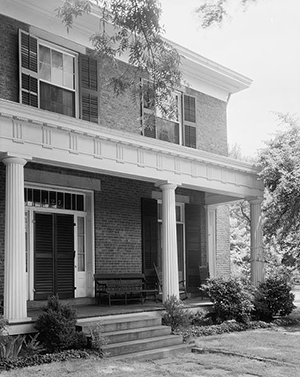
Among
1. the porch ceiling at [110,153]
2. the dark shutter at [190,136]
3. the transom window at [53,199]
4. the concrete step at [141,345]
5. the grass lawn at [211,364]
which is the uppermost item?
the dark shutter at [190,136]

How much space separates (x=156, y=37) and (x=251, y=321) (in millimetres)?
7884

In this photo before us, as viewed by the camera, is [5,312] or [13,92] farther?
[13,92]

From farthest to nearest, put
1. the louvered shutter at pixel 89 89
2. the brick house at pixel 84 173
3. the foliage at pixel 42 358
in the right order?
the louvered shutter at pixel 89 89 → the brick house at pixel 84 173 → the foliage at pixel 42 358

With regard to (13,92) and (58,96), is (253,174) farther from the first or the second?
(13,92)

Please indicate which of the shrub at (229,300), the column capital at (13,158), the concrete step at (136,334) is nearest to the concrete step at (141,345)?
the concrete step at (136,334)

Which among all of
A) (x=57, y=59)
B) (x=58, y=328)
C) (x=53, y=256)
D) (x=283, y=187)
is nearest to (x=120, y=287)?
(x=53, y=256)

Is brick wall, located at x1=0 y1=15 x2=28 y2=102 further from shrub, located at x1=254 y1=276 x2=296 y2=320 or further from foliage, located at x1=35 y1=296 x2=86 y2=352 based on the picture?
shrub, located at x1=254 y1=276 x2=296 y2=320

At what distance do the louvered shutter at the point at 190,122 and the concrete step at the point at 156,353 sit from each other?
23.8 feet

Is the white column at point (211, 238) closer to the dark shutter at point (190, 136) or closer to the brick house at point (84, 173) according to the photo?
the brick house at point (84, 173)

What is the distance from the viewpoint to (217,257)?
1736cm

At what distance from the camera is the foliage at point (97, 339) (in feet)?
30.3

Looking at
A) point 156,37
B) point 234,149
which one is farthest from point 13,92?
point 234,149

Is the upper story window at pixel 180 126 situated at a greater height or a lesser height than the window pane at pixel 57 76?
lesser

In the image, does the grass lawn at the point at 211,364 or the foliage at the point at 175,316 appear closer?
the grass lawn at the point at 211,364
